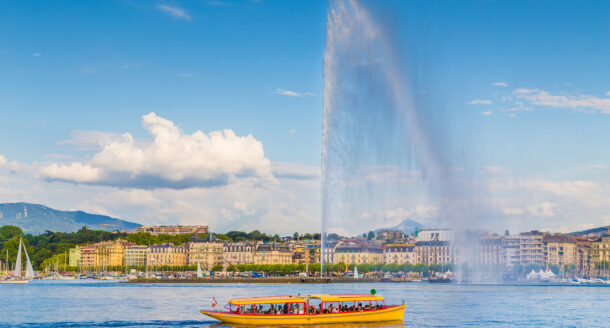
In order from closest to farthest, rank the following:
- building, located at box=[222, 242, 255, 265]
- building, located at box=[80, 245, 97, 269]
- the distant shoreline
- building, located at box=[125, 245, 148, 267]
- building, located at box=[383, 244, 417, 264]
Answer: the distant shoreline
building, located at box=[383, 244, 417, 264]
building, located at box=[222, 242, 255, 265]
building, located at box=[125, 245, 148, 267]
building, located at box=[80, 245, 97, 269]

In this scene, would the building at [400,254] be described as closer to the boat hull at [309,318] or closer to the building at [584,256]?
the building at [584,256]

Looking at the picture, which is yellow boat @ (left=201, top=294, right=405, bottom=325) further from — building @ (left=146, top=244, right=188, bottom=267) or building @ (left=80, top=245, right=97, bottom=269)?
building @ (left=80, top=245, right=97, bottom=269)

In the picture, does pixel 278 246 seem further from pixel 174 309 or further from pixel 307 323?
pixel 307 323

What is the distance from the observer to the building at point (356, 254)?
491 feet

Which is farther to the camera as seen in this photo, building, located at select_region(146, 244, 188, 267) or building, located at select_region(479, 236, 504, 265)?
building, located at select_region(146, 244, 188, 267)

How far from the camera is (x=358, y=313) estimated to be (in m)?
37.5

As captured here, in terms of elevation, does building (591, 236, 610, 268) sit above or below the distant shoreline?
above

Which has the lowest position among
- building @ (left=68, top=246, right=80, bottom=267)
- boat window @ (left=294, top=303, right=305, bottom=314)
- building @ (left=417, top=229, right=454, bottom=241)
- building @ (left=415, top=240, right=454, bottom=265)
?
building @ (left=68, top=246, right=80, bottom=267)

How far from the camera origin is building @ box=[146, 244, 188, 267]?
570 feet

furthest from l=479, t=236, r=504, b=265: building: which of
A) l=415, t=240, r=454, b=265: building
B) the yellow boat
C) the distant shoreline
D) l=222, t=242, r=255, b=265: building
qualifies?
the yellow boat

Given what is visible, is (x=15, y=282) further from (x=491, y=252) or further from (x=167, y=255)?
(x=491, y=252)

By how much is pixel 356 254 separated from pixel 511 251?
31556 millimetres

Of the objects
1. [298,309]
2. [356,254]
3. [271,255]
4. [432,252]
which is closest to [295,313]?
[298,309]

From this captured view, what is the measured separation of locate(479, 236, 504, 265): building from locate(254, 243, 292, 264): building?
52.7 meters
